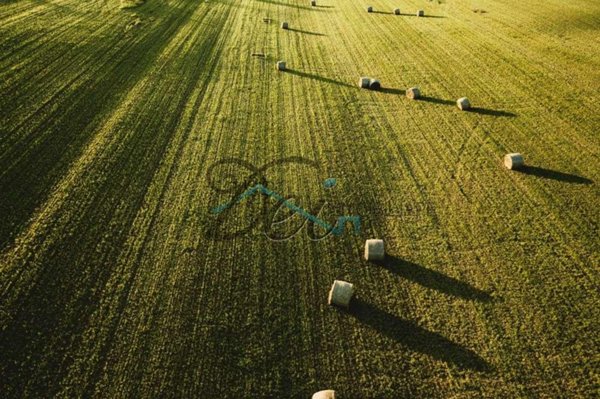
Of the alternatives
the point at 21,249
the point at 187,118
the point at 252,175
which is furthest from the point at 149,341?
the point at 187,118

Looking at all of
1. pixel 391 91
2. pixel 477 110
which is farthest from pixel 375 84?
pixel 477 110

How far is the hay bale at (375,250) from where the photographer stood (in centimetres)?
593

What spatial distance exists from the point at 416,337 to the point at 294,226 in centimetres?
281

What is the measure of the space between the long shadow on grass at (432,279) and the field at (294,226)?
33 mm

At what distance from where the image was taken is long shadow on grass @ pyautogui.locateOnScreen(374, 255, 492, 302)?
214 inches

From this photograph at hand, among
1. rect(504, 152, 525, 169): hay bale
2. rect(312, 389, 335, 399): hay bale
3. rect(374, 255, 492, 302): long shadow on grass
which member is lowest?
rect(312, 389, 335, 399): hay bale

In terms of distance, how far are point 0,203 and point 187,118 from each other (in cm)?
464

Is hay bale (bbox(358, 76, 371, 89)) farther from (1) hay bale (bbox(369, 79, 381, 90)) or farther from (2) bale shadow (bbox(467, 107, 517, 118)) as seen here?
(2) bale shadow (bbox(467, 107, 517, 118))

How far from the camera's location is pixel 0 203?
7055mm

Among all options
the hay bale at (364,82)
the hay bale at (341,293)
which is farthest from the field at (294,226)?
the hay bale at (364,82)

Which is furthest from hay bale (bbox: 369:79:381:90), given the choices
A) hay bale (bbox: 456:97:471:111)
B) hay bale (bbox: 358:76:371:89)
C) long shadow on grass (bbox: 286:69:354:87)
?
hay bale (bbox: 456:97:471:111)

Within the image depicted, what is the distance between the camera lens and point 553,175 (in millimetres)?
7832

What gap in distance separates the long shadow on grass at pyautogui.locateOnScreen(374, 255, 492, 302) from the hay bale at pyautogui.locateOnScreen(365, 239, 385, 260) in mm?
127

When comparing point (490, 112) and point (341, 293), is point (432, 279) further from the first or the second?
point (490, 112)
